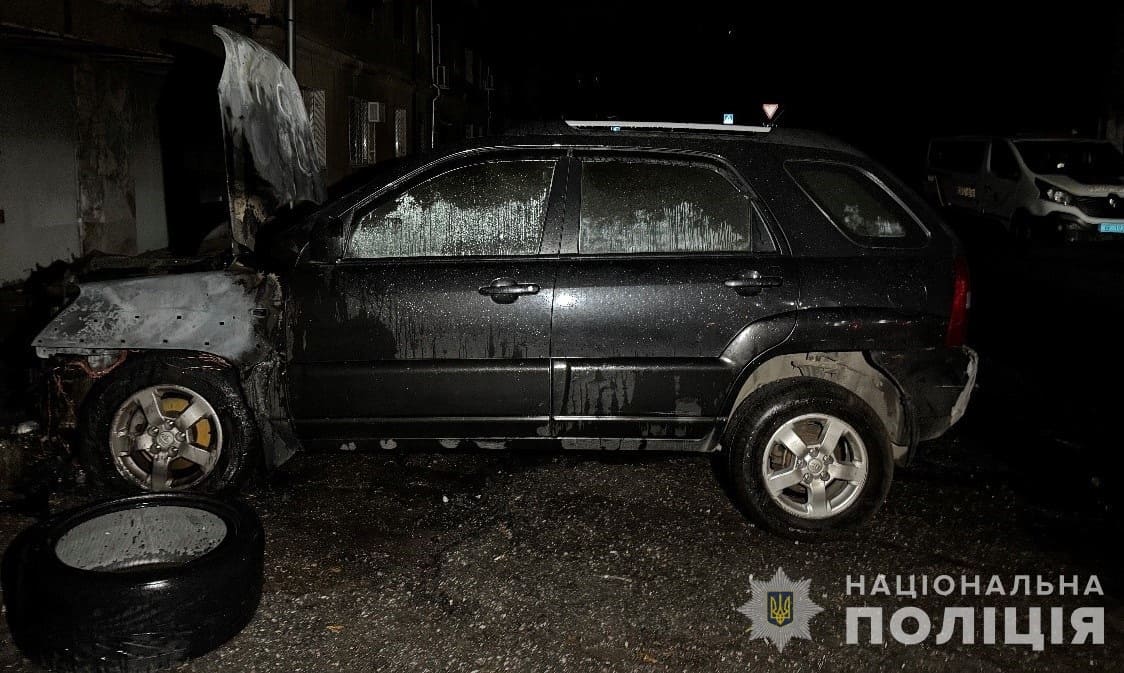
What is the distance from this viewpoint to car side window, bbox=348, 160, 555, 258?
165 inches

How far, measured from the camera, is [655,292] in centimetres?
412

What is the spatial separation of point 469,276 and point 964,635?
245 cm

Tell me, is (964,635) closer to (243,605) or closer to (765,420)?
(765,420)

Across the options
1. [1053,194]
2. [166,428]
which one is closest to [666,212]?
[166,428]

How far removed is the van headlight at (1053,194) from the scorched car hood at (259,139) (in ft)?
42.1

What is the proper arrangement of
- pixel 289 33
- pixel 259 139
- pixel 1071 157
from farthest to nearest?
pixel 1071 157 → pixel 289 33 → pixel 259 139

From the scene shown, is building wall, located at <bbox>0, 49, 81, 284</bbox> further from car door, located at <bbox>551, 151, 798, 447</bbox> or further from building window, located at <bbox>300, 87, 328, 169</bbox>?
car door, located at <bbox>551, 151, 798, 447</bbox>

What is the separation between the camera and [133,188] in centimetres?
1167

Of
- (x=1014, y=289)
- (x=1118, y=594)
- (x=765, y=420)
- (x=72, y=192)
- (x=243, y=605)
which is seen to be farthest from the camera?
(x=1014, y=289)

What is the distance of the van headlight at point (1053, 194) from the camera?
14.5 metres

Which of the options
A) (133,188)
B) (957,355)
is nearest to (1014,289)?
(957,355)

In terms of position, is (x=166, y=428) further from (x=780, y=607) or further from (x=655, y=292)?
(x=780, y=607)

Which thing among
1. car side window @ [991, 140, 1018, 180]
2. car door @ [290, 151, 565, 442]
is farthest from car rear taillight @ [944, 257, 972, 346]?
car side window @ [991, 140, 1018, 180]

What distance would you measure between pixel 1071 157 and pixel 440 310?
1489 centimetres
